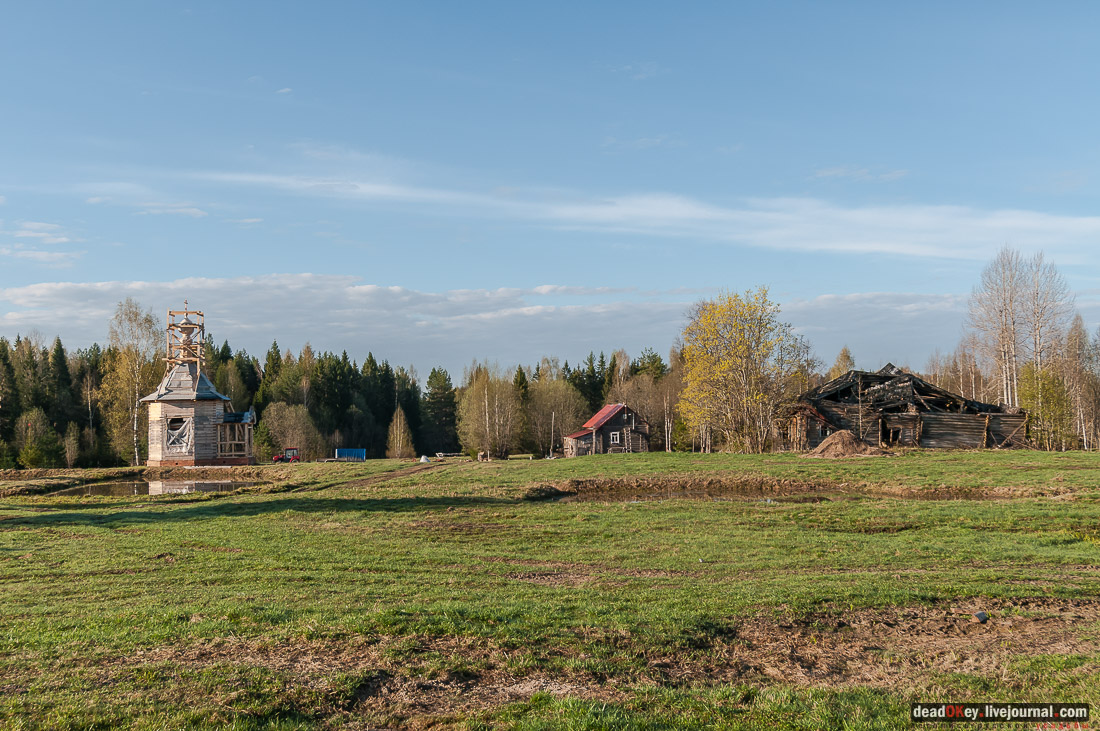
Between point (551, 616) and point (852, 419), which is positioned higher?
point (852, 419)

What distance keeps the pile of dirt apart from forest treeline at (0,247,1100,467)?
6673 mm

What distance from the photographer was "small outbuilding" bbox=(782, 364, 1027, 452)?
53438 millimetres

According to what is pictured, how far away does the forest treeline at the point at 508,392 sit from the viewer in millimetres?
51656

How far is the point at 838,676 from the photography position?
8.60m

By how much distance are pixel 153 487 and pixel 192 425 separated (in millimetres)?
12858

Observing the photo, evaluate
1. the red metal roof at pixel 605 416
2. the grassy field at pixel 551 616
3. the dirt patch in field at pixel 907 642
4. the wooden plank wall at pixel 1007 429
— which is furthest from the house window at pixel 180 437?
the wooden plank wall at pixel 1007 429

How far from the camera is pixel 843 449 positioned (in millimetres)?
43781

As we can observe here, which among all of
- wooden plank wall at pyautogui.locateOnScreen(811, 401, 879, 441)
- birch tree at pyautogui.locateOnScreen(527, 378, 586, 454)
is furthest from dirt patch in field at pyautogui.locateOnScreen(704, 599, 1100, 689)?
birch tree at pyautogui.locateOnScreen(527, 378, 586, 454)

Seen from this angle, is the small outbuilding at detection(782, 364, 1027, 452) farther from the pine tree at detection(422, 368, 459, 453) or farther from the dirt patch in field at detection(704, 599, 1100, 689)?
the pine tree at detection(422, 368, 459, 453)

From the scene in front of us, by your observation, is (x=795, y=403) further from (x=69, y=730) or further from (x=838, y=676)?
(x=69, y=730)

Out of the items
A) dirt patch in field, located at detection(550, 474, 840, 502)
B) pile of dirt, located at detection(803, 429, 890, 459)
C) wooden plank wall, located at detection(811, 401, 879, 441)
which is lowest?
dirt patch in field, located at detection(550, 474, 840, 502)

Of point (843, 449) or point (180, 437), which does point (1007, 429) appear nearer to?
point (843, 449)

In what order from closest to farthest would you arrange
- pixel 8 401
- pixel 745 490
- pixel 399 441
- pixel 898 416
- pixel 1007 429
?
pixel 745 490 → pixel 1007 429 → pixel 898 416 → pixel 8 401 → pixel 399 441

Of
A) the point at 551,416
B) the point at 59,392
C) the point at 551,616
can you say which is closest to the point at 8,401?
the point at 59,392
